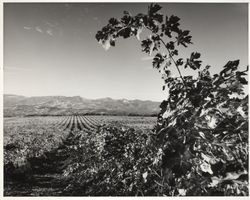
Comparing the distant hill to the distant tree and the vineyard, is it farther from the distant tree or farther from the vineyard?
the distant tree

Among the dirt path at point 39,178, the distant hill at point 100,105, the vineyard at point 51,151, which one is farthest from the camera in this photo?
the dirt path at point 39,178

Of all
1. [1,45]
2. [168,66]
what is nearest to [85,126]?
[1,45]

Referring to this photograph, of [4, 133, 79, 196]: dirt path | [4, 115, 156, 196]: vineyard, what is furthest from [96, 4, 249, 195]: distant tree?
[4, 133, 79, 196]: dirt path

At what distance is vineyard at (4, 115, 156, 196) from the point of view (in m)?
5.22

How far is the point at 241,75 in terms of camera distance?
1.73 m

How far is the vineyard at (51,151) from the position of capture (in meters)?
5.22

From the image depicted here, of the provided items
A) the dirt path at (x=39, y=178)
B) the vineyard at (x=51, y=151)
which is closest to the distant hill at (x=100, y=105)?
the vineyard at (x=51, y=151)

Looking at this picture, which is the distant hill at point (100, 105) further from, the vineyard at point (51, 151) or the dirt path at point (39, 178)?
the dirt path at point (39, 178)

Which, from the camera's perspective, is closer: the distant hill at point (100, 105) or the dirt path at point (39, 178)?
the distant hill at point (100, 105)

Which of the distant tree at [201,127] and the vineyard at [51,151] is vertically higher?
the distant tree at [201,127]

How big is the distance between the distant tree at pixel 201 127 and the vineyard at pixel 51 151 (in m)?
1.40

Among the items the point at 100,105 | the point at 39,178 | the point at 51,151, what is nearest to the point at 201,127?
the point at 100,105

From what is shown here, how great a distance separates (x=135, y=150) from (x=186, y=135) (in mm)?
1133

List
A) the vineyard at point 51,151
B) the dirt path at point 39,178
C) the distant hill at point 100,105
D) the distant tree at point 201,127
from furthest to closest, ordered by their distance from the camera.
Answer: the dirt path at point 39,178, the vineyard at point 51,151, the distant hill at point 100,105, the distant tree at point 201,127
